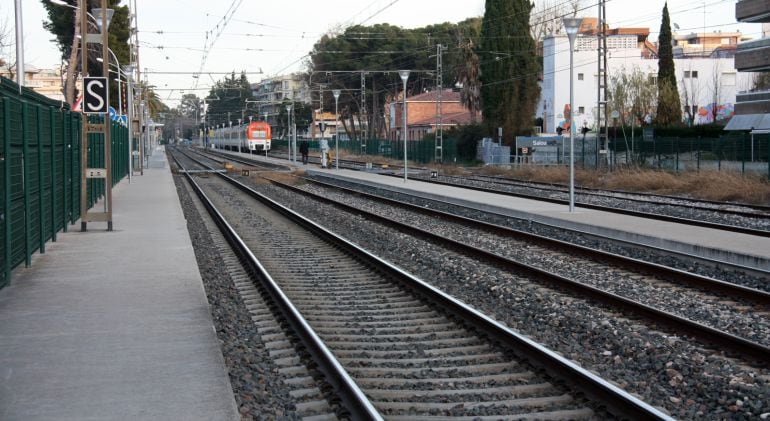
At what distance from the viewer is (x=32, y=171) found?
1438 cm

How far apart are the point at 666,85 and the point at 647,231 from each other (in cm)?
4481

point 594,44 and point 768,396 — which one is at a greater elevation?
point 594,44

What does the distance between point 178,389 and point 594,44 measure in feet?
264

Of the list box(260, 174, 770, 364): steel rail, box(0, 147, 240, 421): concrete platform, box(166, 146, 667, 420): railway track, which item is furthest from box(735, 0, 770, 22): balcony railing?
box(0, 147, 240, 421): concrete platform

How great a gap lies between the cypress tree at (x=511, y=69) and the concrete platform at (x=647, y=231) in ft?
113

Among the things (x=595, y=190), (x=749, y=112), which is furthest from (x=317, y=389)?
(x=749, y=112)

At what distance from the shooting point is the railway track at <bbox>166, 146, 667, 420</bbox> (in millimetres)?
6930

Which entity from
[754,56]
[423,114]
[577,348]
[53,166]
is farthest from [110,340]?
[423,114]

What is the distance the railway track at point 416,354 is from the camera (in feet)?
22.7

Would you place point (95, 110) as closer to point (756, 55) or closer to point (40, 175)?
point (40, 175)

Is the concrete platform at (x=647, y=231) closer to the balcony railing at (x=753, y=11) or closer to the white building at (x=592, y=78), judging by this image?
the balcony railing at (x=753, y=11)

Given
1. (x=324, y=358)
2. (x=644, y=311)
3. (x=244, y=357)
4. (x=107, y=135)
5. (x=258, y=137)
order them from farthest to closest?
(x=258, y=137), (x=107, y=135), (x=644, y=311), (x=244, y=357), (x=324, y=358)

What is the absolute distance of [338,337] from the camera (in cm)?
964

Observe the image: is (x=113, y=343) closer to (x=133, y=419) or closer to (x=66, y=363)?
(x=66, y=363)
